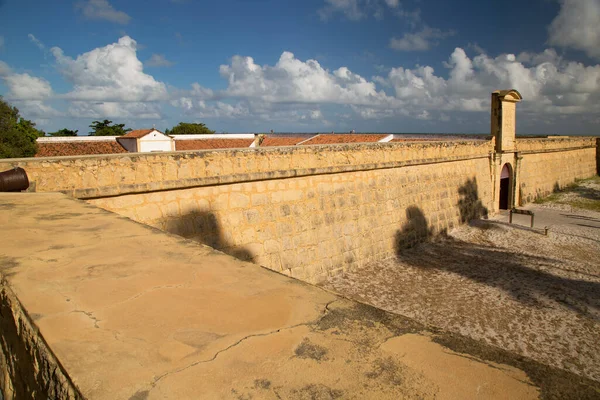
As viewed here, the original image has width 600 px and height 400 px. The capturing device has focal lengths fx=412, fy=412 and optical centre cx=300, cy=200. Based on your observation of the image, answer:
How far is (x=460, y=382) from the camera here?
4.19ft

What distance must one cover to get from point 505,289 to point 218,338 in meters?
7.83

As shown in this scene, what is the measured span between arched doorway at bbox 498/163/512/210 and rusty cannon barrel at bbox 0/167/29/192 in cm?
1561

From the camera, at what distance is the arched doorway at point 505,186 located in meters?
16.1

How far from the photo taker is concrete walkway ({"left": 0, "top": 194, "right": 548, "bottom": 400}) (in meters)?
1.26

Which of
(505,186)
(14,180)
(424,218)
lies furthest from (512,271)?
(14,180)

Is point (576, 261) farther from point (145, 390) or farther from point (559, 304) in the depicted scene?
point (145, 390)

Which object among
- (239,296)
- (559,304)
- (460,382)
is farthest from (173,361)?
(559,304)

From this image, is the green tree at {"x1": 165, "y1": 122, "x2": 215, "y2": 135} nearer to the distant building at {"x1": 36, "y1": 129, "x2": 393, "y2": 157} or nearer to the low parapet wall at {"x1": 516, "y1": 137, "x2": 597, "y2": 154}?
the distant building at {"x1": 36, "y1": 129, "x2": 393, "y2": 157}

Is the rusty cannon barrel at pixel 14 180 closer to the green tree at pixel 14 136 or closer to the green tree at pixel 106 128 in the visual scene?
the green tree at pixel 14 136

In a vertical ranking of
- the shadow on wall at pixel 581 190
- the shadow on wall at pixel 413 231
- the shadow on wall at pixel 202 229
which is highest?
the shadow on wall at pixel 202 229

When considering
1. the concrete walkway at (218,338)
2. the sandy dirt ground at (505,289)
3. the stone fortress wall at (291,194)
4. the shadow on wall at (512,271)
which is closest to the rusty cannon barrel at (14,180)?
the stone fortress wall at (291,194)

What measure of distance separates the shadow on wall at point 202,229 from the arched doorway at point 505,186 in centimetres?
1305

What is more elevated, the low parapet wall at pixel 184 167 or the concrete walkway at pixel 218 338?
the low parapet wall at pixel 184 167

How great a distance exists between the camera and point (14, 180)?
4719 mm
